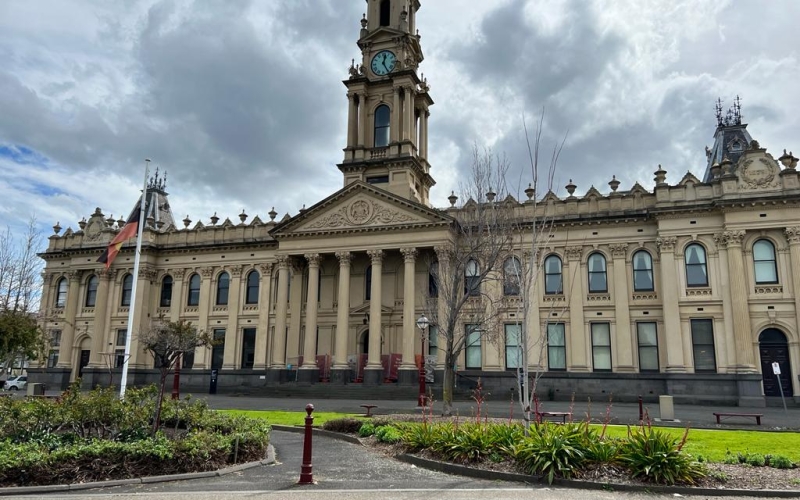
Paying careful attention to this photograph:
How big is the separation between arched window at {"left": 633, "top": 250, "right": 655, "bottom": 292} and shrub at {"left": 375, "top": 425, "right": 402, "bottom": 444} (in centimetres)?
2522

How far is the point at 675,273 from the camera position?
35562 mm

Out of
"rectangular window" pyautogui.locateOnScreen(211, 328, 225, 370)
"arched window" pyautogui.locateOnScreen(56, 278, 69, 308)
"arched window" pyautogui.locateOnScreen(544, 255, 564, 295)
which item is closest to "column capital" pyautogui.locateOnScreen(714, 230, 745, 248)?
"arched window" pyautogui.locateOnScreen(544, 255, 564, 295)

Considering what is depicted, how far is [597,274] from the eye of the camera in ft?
125

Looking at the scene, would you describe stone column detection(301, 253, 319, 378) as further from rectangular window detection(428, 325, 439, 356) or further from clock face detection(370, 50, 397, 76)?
clock face detection(370, 50, 397, 76)

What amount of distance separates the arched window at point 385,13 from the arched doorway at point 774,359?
3553cm

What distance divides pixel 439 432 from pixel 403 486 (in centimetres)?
308

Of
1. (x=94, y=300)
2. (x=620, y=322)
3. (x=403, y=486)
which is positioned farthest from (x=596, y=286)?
(x=94, y=300)

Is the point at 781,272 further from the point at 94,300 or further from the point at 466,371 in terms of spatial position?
the point at 94,300

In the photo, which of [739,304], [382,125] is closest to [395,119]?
[382,125]

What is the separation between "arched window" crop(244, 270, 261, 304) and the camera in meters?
46.5

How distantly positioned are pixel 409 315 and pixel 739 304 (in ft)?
60.8

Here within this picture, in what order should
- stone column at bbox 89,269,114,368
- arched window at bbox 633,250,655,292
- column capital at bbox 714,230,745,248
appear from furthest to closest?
stone column at bbox 89,269,114,368 < arched window at bbox 633,250,655,292 < column capital at bbox 714,230,745,248

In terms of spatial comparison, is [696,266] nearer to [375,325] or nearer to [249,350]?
[375,325]

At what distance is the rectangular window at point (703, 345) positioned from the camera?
34594 mm
